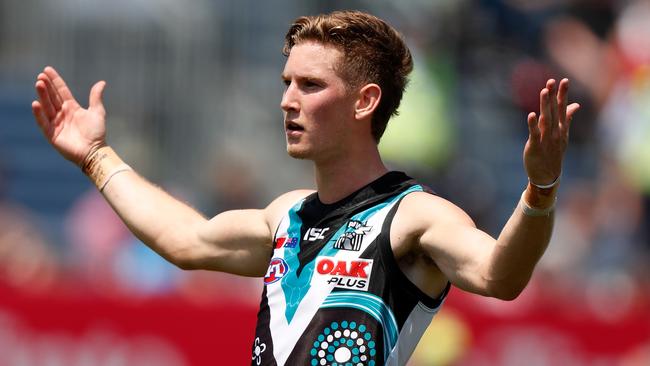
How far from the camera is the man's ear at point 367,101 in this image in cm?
509

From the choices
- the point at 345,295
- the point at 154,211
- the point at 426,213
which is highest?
the point at 426,213

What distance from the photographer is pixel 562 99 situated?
416cm

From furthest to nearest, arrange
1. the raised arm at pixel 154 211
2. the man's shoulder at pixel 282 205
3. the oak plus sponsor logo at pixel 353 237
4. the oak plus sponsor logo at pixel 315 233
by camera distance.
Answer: the raised arm at pixel 154 211 < the man's shoulder at pixel 282 205 < the oak plus sponsor logo at pixel 315 233 < the oak plus sponsor logo at pixel 353 237

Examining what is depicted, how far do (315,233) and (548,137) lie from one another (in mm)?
1138

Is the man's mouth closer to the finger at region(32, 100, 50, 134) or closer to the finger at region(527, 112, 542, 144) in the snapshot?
the finger at region(527, 112, 542, 144)

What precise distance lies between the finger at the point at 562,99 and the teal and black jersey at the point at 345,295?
869 millimetres

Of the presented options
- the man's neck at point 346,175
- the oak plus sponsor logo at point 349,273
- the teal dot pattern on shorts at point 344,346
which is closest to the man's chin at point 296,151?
the man's neck at point 346,175

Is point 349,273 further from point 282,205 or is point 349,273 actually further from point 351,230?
point 282,205

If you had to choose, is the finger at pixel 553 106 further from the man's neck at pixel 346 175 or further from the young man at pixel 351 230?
the man's neck at pixel 346 175

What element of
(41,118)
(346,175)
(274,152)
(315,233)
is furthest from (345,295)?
(274,152)

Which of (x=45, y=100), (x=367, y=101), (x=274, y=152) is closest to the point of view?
(x=367, y=101)

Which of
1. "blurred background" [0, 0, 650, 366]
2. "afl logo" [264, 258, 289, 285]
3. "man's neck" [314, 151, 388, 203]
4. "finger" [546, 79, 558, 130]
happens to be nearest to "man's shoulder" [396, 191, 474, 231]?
"man's neck" [314, 151, 388, 203]

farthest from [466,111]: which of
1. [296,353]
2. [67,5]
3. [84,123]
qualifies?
[296,353]

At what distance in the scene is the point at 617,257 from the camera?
1136cm
